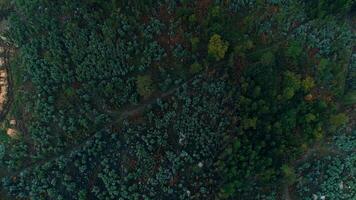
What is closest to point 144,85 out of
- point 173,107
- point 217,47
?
point 173,107

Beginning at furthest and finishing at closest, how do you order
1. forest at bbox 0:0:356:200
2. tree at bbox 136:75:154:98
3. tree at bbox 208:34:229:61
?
tree at bbox 208:34:229:61, forest at bbox 0:0:356:200, tree at bbox 136:75:154:98

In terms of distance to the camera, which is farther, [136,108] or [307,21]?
[307,21]

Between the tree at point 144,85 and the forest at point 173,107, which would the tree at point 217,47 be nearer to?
the forest at point 173,107

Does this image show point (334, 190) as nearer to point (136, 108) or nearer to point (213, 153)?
point (213, 153)

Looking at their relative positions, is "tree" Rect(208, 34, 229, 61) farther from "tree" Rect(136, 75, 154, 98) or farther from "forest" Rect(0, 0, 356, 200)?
"tree" Rect(136, 75, 154, 98)

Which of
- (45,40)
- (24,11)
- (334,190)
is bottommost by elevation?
(334,190)

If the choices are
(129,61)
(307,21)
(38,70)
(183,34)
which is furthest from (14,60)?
(307,21)

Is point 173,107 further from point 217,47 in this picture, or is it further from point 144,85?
point 217,47

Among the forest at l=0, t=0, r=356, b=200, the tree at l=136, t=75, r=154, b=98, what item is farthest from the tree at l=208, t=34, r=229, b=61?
the tree at l=136, t=75, r=154, b=98
